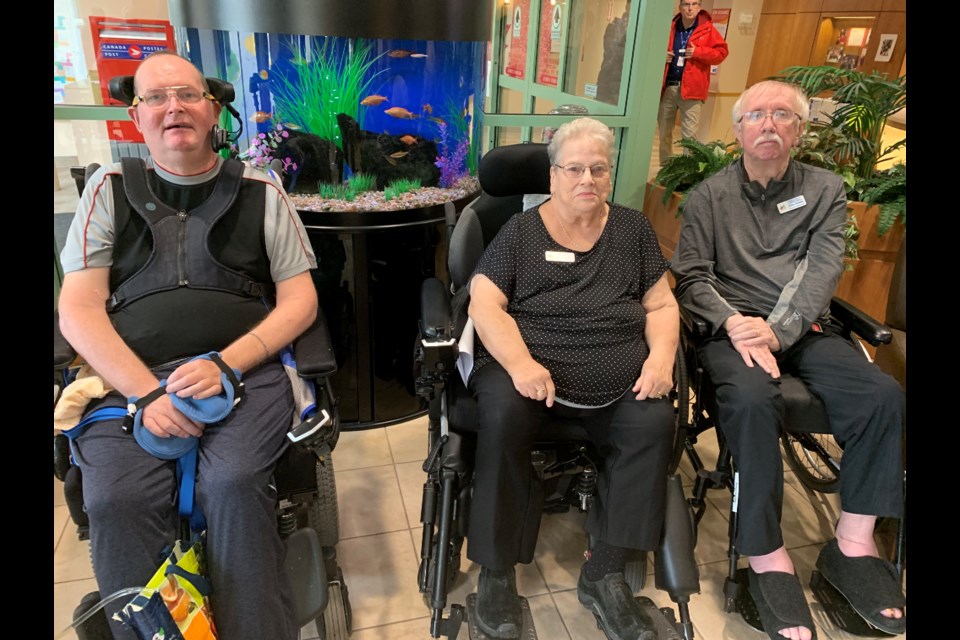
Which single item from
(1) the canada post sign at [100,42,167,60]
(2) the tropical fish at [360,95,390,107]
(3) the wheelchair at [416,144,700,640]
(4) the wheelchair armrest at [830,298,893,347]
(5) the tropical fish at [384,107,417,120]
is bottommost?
(3) the wheelchair at [416,144,700,640]

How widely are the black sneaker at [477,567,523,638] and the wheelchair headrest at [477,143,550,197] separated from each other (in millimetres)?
1223

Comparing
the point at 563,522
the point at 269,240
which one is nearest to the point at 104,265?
the point at 269,240

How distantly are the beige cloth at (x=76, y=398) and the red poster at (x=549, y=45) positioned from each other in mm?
3469

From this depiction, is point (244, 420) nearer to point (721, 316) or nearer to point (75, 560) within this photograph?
point (75, 560)

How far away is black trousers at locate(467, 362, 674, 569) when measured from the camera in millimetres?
1660

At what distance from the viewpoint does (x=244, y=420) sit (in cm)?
159

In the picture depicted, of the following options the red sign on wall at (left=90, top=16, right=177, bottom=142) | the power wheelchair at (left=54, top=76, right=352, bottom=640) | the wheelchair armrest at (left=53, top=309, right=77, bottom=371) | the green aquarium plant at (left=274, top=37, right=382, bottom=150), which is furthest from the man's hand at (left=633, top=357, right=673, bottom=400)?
the red sign on wall at (left=90, top=16, right=177, bottom=142)

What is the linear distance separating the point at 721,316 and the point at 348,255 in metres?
1.36

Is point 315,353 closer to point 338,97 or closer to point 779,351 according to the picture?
point 338,97

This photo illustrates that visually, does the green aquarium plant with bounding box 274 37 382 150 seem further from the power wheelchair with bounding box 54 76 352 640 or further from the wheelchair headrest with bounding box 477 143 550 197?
the wheelchair headrest with bounding box 477 143 550 197

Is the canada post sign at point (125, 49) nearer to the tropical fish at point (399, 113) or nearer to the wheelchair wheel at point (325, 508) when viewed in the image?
the tropical fish at point (399, 113)

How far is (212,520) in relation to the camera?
1462mm

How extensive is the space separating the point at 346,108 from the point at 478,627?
5.78ft

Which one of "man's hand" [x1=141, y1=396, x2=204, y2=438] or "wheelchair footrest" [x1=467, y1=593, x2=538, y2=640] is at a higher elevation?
"man's hand" [x1=141, y1=396, x2=204, y2=438]
